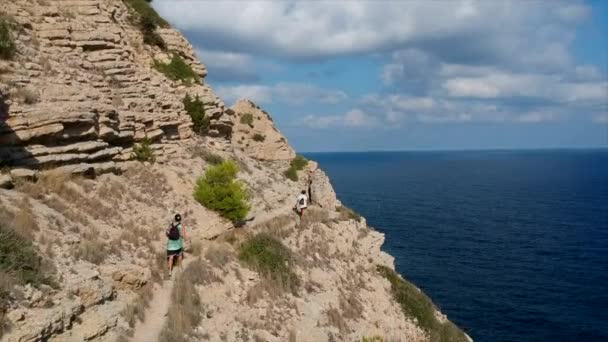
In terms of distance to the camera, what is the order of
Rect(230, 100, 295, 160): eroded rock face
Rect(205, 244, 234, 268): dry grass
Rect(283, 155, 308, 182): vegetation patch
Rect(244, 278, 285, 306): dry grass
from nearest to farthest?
1. Rect(244, 278, 285, 306): dry grass
2. Rect(205, 244, 234, 268): dry grass
3. Rect(283, 155, 308, 182): vegetation patch
4. Rect(230, 100, 295, 160): eroded rock face

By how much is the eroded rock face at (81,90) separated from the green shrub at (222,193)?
4632mm

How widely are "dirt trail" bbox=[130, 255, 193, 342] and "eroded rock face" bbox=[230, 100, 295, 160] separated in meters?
24.8

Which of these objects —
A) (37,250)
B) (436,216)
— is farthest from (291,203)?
(436,216)

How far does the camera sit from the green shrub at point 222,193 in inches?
954

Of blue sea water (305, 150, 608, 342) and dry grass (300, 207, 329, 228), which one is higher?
dry grass (300, 207, 329, 228)

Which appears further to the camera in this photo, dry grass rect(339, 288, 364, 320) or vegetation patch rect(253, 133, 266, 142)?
vegetation patch rect(253, 133, 266, 142)

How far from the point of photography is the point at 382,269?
101 feet

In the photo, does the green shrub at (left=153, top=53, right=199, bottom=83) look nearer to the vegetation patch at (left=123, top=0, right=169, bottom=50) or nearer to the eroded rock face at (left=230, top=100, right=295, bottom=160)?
the vegetation patch at (left=123, top=0, right=169, bottom=50)

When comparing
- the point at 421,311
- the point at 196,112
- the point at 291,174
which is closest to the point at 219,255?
the point at 421,311

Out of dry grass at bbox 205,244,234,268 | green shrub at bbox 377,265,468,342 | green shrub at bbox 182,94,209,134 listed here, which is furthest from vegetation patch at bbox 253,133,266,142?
dry grass at bbox 205,244,234,268

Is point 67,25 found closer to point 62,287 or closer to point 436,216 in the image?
point 62,287

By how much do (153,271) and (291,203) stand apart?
1677cm

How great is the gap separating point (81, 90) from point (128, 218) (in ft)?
25.5

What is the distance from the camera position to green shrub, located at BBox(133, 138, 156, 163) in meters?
25.8
